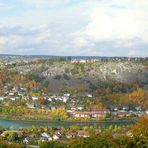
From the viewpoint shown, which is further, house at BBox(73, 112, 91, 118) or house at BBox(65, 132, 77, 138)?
house at BBox(73, 112, 91, 118)

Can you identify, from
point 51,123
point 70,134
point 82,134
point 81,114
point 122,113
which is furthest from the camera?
point 122,113

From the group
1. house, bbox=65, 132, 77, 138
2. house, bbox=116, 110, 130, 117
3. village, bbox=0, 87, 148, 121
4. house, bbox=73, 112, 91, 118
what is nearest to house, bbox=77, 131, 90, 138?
house, bbox=65, 132, 77, 138

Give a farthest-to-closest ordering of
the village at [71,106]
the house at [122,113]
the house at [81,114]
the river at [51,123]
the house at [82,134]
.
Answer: the house at [122,113] < the village at [71,106] < the house at [81,114] < the river at [51,123] < the house at [82,134]

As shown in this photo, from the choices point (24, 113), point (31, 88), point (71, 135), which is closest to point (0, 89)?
point (31, 88)

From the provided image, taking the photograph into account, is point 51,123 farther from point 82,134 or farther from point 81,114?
point 82,134

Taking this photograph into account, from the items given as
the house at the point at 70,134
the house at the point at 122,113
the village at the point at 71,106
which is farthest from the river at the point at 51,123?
the house at the point at 70,134

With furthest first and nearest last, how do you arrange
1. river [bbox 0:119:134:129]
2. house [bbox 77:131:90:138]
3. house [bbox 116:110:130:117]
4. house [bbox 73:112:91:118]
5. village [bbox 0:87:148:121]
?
house [bbox 116:110:130:117], village [bbox 0:87:148:121], house [bbox 73:112:91:118], river [bbox 0:119:134:129], house [bbox 77:131:90:138]

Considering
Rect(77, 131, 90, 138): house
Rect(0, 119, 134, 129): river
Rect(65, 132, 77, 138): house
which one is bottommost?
Rect(0, 119, 134, 129): river

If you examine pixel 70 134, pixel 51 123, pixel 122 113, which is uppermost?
pixel 70 134

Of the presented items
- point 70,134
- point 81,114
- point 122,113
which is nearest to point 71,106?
point 81,114

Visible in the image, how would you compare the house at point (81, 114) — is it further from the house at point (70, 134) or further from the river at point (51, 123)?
the house at point (70, 134)

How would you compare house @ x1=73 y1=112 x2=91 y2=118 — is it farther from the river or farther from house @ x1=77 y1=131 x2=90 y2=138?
house @ x1=77 y1=131 x2=90 y2=138
